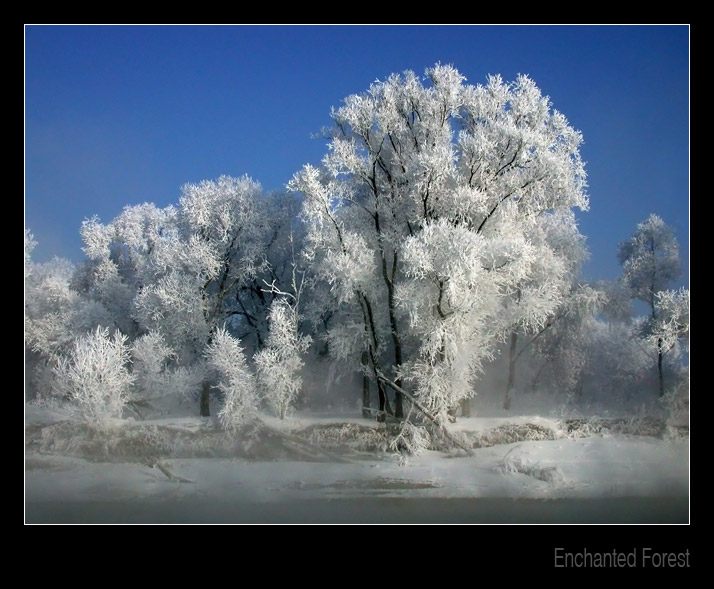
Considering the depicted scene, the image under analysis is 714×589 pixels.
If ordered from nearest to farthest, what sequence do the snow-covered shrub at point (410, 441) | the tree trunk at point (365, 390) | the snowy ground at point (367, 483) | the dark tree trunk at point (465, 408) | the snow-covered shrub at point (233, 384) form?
the snowy ground at point (367, 483), the snow-covered shrub at point (410, 441), the snow-covered shrub at point (233, 384), the dark tree trunk at point (465, 408), the tree trunk at point (365, 390)

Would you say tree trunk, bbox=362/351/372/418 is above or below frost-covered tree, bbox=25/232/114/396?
below

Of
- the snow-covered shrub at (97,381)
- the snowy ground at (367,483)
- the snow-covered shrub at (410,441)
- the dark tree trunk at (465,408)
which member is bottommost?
the snowy ground at (367,483)

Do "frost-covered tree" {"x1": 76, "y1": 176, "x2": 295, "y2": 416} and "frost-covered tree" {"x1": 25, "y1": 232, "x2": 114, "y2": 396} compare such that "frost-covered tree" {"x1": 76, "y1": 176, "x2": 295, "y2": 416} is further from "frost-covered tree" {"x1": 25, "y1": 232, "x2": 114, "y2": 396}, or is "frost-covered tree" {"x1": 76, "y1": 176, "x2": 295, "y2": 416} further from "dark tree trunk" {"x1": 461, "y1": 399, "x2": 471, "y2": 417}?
"dark tree trunk" {"x1": 461, "y1": 399, "x2": 471, "y2": 417}

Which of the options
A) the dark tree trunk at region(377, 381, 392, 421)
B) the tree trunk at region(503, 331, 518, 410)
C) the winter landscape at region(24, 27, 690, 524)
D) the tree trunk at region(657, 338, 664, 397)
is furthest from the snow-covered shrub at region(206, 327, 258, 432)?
the tree trunk at region(657, 338, 664, 397)

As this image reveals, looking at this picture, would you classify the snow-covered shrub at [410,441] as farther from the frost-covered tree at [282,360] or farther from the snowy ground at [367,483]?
the frost-covered tree at [282,360]

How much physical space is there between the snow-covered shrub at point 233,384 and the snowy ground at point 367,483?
42 centimetres

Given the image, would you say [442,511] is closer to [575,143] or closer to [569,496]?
[569,496]

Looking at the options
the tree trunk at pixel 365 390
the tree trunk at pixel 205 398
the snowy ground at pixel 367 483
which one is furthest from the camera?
the tree trunk at pixel 205 398

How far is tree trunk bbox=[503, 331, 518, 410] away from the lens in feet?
32.2

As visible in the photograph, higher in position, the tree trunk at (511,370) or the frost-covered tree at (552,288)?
the frost-covered tree at (552,288)

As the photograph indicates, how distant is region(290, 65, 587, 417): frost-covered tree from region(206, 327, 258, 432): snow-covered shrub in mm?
1538

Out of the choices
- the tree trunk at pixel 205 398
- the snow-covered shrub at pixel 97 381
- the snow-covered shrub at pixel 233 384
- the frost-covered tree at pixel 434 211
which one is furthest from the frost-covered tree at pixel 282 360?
the snow-covered shrub at pixel 97 381

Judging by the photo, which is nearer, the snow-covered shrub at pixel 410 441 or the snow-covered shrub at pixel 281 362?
the snow-covered shrub at pixel 410 441

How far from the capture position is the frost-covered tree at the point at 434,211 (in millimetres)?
8562
